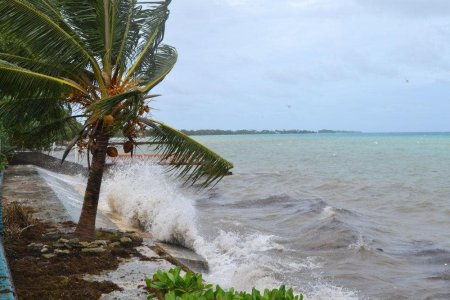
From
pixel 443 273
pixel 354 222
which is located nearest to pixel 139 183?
pixel 354 222

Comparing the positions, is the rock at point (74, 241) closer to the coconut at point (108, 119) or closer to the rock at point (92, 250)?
the rock at point (92, 250)

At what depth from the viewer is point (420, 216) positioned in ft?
62.4

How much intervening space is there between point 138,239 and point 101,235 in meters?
0.69

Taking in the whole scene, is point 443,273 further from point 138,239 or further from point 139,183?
point 139,183

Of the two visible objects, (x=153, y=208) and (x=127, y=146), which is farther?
(x=153, y=208)

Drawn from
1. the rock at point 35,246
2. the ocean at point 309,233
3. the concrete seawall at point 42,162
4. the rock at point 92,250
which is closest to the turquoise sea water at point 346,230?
the ocean at point 309,233

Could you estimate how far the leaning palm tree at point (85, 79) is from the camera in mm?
7906

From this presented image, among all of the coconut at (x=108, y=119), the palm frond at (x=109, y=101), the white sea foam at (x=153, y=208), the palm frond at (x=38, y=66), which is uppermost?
the palm frond at (x=38, y=66)

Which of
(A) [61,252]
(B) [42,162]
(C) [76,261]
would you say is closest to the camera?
(C) [76,261]

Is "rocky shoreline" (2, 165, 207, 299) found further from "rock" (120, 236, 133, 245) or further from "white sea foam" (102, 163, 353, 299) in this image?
"white sea foam" (102, 163, 353, 299)

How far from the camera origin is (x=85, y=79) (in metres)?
8.39

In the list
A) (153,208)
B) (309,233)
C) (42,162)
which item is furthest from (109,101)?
(42,162)

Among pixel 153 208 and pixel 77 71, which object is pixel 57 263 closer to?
pixel 77 71

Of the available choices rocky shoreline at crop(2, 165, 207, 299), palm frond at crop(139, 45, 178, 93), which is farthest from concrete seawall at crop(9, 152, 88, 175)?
palm frond at crop(139, 45, 178, 93)
